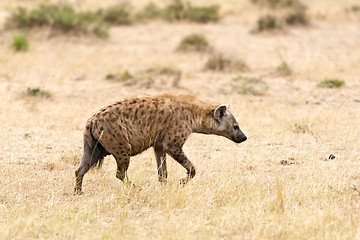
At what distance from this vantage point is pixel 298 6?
69.9ft

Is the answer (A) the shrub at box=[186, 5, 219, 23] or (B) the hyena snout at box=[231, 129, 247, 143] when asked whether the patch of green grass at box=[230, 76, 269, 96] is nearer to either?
(B) the hyena snout at box=[231, 129, 247, 143]

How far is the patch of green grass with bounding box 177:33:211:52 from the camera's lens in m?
16.6

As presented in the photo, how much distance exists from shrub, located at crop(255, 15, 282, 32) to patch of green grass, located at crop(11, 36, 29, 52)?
7.29 metres

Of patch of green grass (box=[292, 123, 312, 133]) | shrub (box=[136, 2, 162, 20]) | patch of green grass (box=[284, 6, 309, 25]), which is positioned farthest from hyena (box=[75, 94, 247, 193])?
shrub (box=[136, 2, 162, 20])

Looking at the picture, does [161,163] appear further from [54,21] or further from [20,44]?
[54,21]

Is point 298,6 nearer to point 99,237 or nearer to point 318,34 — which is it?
point 318,34

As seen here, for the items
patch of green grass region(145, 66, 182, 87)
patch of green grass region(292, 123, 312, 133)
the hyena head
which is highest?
the hyena head

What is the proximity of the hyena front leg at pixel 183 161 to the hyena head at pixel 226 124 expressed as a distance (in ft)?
2.08

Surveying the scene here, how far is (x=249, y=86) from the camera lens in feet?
40.8

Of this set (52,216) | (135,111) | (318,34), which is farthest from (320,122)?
(318,34)

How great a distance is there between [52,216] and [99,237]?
0.75m

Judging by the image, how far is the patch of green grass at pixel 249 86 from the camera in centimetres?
1214

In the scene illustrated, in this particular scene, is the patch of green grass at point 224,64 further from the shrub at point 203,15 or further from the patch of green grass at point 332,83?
the shrub at point 203,15

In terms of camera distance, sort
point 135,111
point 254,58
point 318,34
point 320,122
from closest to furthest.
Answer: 1. point 135,111
2. point 320,122
3. point 254,58
4. point 318,34
